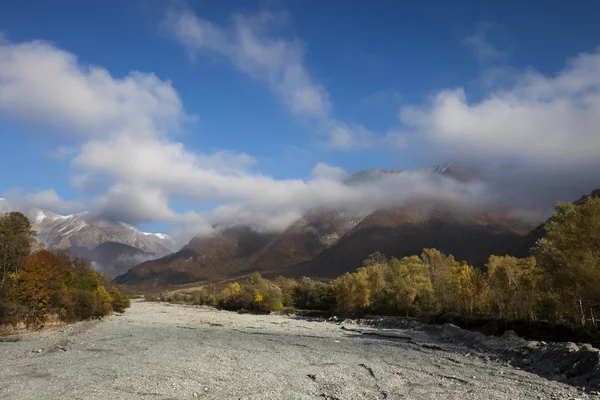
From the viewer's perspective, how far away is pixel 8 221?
5794 centimetres

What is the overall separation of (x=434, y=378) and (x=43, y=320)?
59.6 metres

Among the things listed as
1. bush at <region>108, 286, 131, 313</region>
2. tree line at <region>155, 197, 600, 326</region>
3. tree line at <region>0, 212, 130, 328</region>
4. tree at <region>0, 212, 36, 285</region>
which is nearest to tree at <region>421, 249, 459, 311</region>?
tree line at <region>155, 197, 600, 326</region>

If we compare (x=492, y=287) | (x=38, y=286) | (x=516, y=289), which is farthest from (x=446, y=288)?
(x=38, y=286)

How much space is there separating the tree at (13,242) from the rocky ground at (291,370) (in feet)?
65.0

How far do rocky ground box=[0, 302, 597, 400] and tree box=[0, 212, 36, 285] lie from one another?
19811 mm

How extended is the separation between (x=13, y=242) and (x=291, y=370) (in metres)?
52.0

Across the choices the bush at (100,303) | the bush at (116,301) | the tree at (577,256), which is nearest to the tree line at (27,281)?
the bush at (100,303)

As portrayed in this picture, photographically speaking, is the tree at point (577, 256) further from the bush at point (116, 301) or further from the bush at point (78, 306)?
the bush at point (116, 301)

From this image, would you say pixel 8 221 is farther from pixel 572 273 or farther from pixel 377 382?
pixel 572 273

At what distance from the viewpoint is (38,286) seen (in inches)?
2188

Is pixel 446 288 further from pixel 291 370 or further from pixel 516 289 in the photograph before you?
pixel 291 370

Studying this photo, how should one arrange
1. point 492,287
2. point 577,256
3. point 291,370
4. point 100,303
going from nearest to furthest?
point 291,370 → point 577,256 → point 492,287 → point 100,303

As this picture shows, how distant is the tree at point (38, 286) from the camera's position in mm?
55000

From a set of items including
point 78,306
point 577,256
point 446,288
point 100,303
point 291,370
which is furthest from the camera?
point 100,303
